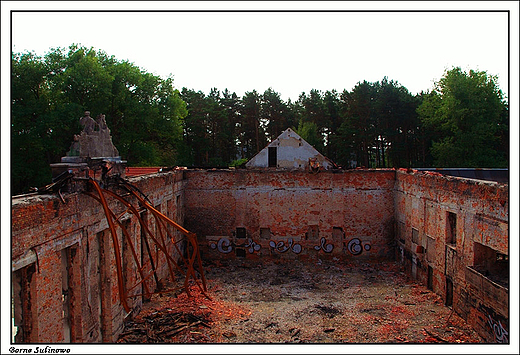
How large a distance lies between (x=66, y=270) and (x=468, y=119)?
40564 millimetres

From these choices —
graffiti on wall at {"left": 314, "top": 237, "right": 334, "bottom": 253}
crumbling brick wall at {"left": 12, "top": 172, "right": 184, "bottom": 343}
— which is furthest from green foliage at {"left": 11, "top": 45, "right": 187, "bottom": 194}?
crumbling brick wall at {"left": 12, "top": 172, "right": 184, "bottom": 343}

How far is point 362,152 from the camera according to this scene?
47031 millimetres

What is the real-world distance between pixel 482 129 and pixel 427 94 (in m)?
7.32

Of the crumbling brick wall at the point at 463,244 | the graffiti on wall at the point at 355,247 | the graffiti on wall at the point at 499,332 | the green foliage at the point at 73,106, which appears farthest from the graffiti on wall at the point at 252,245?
the green foliage at the point at 73,106

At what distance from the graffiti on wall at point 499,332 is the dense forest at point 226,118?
1168 inches

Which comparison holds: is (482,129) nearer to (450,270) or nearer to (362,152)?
(362,152)

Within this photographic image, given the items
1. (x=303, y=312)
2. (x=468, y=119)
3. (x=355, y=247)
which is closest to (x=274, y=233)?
(x=355, y=247)

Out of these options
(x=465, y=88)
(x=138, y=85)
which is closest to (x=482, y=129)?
(x=465, y=88)

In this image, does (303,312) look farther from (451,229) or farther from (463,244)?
(451,229)

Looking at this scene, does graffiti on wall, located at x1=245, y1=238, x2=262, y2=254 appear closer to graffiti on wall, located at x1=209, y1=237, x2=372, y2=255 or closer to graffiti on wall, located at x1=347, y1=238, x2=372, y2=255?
graffiti on wall, located at x1=209, y1=237, x2=372, y2=255

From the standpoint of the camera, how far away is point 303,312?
1466cm

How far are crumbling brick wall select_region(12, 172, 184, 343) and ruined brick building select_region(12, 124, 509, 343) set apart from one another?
27 millimetres

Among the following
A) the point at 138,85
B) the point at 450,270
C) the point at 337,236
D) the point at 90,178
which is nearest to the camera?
the point at 90,178

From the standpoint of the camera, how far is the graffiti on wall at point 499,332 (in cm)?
1118
